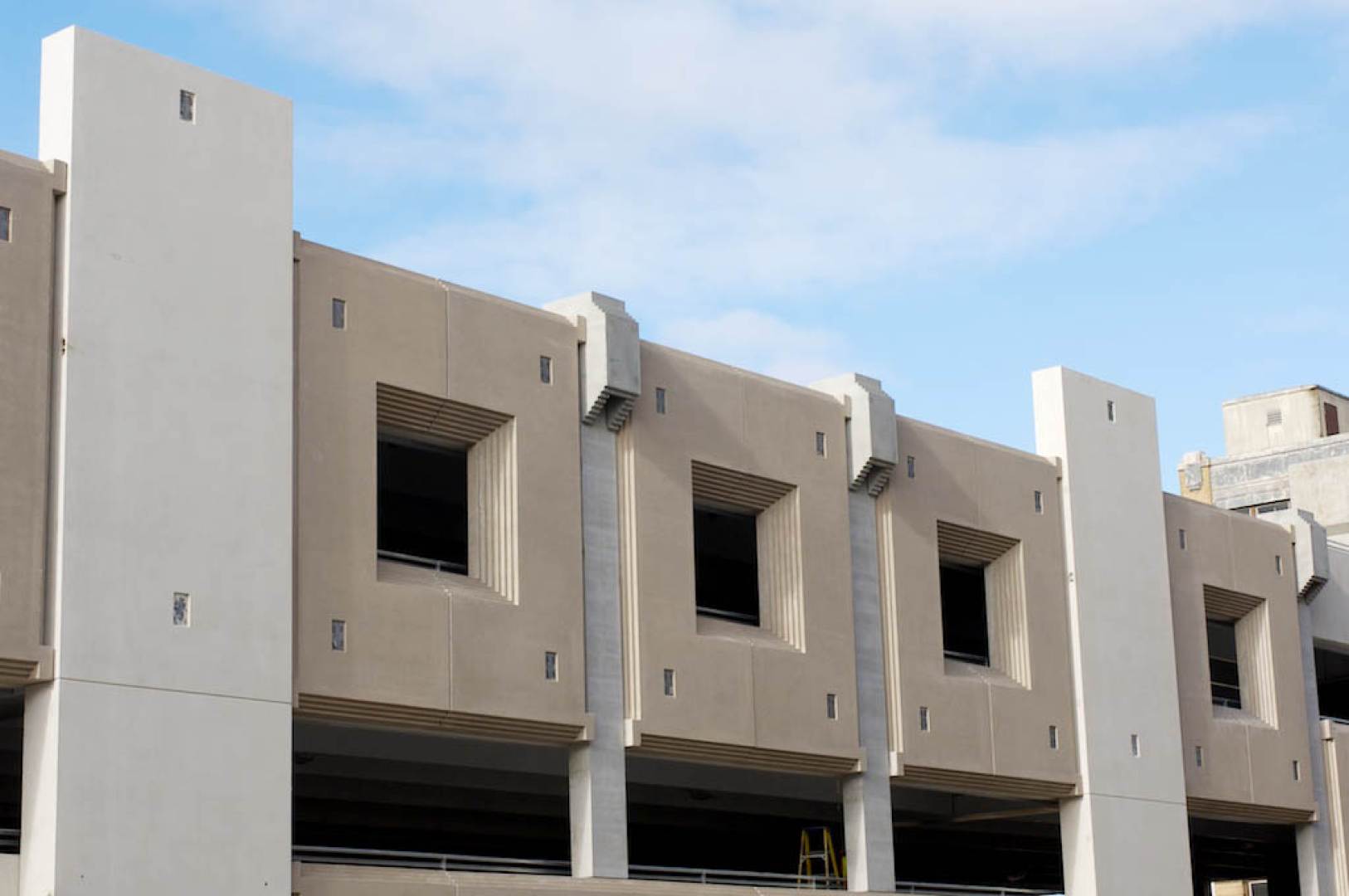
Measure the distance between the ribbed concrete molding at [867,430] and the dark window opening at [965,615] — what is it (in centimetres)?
998

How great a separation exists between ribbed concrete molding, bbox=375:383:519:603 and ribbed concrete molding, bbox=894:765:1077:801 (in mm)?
10514

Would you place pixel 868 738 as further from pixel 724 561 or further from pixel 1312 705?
pixel 1312 705

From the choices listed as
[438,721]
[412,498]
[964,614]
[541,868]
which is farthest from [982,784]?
[438,721]

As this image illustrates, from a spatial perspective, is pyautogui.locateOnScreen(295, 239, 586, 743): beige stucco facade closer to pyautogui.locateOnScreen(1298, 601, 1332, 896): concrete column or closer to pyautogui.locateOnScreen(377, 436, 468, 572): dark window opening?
pyautogui.locateOnScreen(377, 436, 468, 572): dark window opening

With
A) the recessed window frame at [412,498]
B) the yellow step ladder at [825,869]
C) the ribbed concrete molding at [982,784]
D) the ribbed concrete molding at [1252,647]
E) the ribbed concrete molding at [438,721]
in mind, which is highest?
the recessed window frame at [412,498]

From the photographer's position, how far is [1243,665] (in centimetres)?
5125

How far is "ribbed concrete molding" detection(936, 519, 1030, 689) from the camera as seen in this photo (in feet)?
144

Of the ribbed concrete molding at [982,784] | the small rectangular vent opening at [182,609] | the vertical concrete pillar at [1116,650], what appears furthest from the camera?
the vertical concrete pillar at [1116,650]

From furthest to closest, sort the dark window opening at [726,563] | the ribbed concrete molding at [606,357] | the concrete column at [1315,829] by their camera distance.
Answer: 1. the concrete column at [1315,829]
2. the dark window opening at [726,563]
3. the ribbed concrete molding at [606,357]

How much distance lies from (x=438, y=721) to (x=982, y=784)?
47.4 feet

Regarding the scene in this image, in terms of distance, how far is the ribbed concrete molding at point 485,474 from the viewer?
111 ft

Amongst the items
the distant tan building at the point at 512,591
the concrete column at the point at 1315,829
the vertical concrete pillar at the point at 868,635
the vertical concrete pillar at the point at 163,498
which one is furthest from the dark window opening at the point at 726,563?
the vertical concrete pillar at the point at 163,498

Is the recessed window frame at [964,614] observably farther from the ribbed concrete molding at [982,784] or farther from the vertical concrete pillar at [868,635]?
the vertical concrete pillar at [868,635]

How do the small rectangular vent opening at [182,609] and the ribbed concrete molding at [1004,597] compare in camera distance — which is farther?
the ribbed concrete molding at [1004,597]
